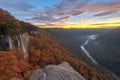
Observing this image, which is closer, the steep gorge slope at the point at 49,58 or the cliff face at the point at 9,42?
the cliff face at the point at 9,42

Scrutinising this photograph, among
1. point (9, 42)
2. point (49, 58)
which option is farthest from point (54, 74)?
point (49, 58)

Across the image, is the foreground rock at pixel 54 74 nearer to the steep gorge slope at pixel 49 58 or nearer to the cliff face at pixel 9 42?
the cliff face at pixel 9 42

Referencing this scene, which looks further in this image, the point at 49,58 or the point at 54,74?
the point at 49,58

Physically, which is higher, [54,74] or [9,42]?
[54,74]

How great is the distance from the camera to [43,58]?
264ft

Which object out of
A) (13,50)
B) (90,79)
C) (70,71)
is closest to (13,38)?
(13,50)

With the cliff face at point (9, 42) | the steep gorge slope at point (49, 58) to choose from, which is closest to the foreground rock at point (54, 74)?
the cliff face at point (9, 42)

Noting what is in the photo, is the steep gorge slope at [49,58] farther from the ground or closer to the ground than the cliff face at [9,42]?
closer to the ground

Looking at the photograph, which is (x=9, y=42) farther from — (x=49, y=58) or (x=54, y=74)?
(x=54, y=74)

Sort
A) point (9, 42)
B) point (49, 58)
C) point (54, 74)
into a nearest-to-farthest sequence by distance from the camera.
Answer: point (54, 74), point (9, 42), point (49, 58)

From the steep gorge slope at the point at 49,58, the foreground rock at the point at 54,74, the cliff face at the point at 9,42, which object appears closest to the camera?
the foreground rock at the point at 54,74

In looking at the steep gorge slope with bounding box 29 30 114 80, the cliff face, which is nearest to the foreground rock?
the cliff face

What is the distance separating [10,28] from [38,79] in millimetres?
48258

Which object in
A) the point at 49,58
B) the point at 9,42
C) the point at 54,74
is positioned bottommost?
the point at 49,58
